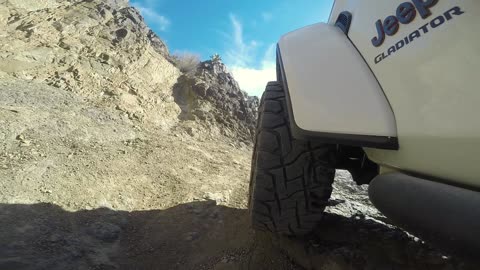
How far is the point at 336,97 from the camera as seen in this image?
60.2 inches

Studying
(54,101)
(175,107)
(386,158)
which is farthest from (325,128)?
(175,107)

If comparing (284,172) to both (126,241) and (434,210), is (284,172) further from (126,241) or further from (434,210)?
(126,241)

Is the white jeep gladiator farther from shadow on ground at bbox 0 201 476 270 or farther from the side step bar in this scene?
shadow on ground at bbox 0 201 476 270

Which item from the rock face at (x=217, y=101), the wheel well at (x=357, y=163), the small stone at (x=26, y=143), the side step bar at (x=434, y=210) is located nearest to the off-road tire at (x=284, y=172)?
the wheel well at (x=357, y=163)

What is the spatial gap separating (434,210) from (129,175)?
3155 millimetres

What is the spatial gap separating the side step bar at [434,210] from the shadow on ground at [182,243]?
976 millimetres

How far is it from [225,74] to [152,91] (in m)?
1.92

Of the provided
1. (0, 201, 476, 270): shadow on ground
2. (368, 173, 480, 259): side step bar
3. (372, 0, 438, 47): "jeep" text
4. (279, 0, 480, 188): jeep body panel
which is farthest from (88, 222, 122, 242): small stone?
(372, 0, 438, 47): "jeep" text

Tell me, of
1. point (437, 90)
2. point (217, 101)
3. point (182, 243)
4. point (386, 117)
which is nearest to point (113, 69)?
point (217, 101)

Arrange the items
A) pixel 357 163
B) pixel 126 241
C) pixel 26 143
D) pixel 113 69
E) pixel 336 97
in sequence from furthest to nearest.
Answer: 1. pixel 113 69
2. pixel 26 143
3. pixel 126 241
4. pixel 357 163
5. pixel 336 97

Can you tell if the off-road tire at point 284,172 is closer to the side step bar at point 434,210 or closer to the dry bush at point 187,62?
the side step bar at point 434,210

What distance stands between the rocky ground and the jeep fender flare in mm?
883

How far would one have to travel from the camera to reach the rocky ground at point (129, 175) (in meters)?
2.40

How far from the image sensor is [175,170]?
161 inches
